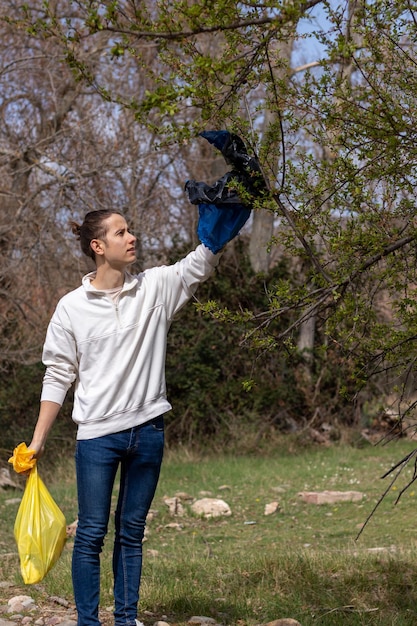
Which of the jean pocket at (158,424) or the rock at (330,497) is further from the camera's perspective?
the rock at (330,497)

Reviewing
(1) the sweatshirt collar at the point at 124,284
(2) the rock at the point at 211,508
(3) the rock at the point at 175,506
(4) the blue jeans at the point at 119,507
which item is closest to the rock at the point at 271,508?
(2) the rock at the point at 211,508

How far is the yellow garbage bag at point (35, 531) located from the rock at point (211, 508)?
5170 millimetres

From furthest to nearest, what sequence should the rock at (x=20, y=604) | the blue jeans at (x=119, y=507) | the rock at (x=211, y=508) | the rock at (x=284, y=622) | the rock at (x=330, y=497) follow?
the rock at (x=330, y=497) < the rock at (x=211, y=508) < the rock at (x=20, y=604) < the rock at (x=284, y=622) < the blue jeans at (x=119, y=507)

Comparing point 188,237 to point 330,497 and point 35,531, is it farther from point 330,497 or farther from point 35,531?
point 35,531

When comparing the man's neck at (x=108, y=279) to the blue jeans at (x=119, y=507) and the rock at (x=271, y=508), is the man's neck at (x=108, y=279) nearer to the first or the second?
the blue jeans at (x=119, y=507)

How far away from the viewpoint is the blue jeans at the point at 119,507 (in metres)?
3.80

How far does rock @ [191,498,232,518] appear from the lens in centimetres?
902

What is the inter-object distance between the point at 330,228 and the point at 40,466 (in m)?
9.89

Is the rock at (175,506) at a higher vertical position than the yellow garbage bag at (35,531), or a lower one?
lower

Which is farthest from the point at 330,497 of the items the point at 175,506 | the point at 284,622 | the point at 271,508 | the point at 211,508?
the point at 284,622

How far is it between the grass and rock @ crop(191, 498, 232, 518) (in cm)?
9

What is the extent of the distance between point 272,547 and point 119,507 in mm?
3504

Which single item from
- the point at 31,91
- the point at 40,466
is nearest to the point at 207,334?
the point at 40,466

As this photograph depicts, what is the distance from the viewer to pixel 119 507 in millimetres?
3941
